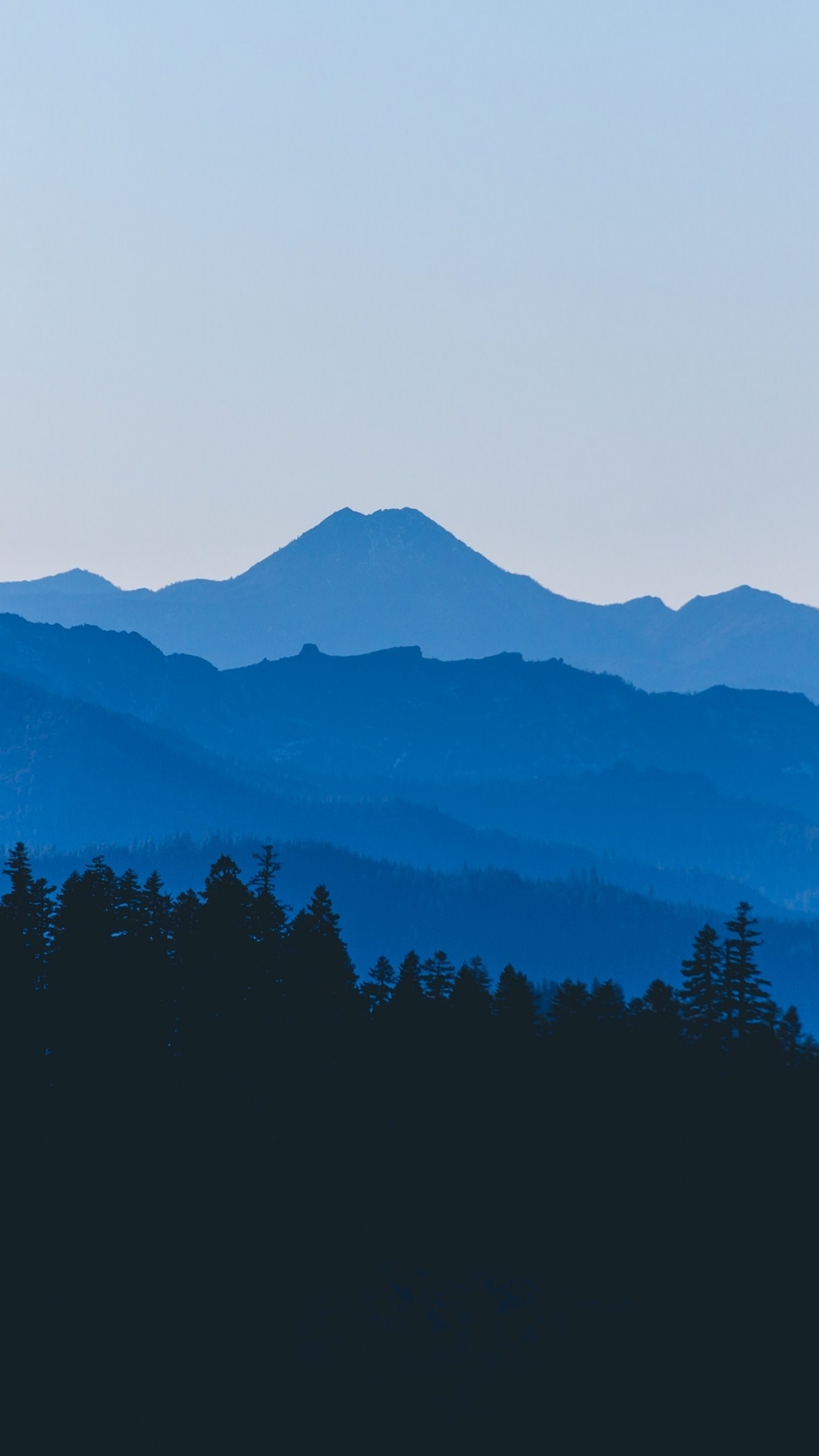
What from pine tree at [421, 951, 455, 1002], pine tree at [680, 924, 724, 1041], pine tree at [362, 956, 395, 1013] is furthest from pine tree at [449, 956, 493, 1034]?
pine tree at [680, 924, 724, 1041]

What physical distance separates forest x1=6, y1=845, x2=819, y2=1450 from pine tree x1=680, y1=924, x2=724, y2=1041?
0.77 ft

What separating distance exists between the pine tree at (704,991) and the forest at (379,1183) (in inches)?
9.3

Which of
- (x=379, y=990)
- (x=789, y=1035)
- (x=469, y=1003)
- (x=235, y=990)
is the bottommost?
(x=235, y=990)

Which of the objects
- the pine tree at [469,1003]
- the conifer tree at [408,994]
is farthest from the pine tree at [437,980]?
the pine tree at [469,1003]

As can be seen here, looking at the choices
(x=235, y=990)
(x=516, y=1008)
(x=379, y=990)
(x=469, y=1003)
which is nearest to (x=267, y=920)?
(x=235, y=990)

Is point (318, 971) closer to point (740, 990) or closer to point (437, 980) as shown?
point (437, 980)

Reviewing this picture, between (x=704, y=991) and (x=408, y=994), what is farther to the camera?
(x=408, y=994)

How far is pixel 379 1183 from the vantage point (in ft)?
303

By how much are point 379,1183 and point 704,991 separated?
22100mm

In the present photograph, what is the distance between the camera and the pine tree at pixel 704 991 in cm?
9494

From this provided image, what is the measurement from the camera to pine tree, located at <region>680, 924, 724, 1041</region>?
94.9 meters

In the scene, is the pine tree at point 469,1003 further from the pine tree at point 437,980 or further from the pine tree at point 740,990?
the pine tree at point 740,990

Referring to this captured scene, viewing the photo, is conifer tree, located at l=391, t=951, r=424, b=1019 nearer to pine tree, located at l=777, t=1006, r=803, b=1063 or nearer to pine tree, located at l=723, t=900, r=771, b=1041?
pine tree, located at l=723, t=900, r=771, b=1041

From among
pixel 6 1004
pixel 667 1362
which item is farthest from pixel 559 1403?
pixel 6 1004
